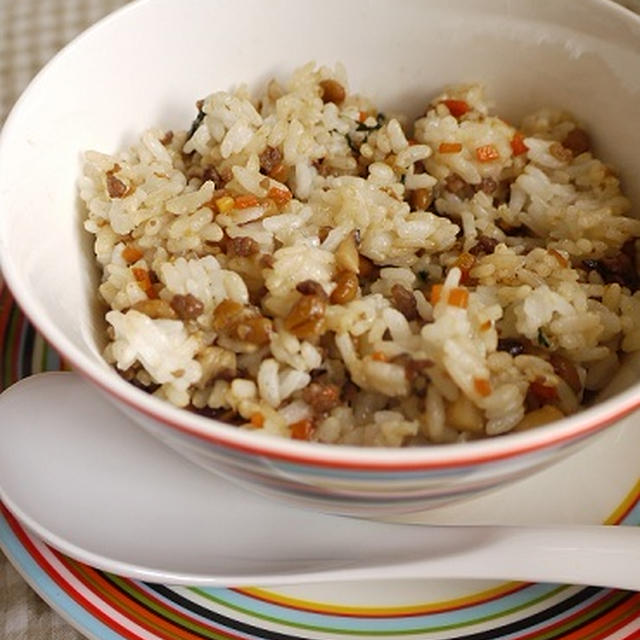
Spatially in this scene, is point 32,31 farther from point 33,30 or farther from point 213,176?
point 213,176

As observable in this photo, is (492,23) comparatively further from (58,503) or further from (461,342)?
(58,503)

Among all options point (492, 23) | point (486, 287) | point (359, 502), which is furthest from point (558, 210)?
point (359, 502)

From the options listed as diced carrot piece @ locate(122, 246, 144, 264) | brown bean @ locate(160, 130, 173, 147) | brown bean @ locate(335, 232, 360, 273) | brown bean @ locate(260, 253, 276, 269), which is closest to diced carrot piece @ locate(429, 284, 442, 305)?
brown bean @ locate(335, 232, 360, 273)

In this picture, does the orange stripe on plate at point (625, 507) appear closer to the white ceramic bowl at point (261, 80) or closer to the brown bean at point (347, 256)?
the white ceramic bowl at point (261, 80)

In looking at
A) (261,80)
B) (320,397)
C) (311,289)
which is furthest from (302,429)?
(261,80)

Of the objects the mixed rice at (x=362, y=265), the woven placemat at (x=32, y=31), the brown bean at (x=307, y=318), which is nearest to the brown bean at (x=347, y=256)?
the mixed rice at (x=362, y=265)

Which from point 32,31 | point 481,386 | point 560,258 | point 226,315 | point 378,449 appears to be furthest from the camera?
point 32,31
